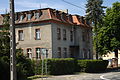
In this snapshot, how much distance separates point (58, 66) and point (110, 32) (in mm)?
14952

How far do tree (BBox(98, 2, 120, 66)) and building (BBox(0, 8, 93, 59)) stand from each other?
163 inches

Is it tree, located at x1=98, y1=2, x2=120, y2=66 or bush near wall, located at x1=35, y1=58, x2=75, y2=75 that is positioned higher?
tree, located at x1=98, y1=2, x2=120, y2=66

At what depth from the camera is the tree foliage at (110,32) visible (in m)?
42.0

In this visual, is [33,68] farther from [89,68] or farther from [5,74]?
[5,74]

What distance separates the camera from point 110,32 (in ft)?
140

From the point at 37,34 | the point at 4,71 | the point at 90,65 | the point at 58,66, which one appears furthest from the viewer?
the point at 37,34

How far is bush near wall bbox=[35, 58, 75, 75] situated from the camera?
99.3 ft

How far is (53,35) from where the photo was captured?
38438mm

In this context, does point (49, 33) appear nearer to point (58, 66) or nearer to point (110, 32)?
point (58, 66)

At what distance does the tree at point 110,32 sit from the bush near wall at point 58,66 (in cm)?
1121

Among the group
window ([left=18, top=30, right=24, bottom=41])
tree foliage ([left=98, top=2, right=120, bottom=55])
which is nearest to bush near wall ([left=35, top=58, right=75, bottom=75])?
tree foliage ([left=98, top=2, right=120, bottom=55])

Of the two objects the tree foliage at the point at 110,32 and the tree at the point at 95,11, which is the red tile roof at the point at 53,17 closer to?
the tree at the point at 95,11

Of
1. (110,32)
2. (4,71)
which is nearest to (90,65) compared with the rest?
(110,32)

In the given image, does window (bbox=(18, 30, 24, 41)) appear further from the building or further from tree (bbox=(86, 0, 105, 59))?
tree (bbox=(86, 0, 105, 59))
